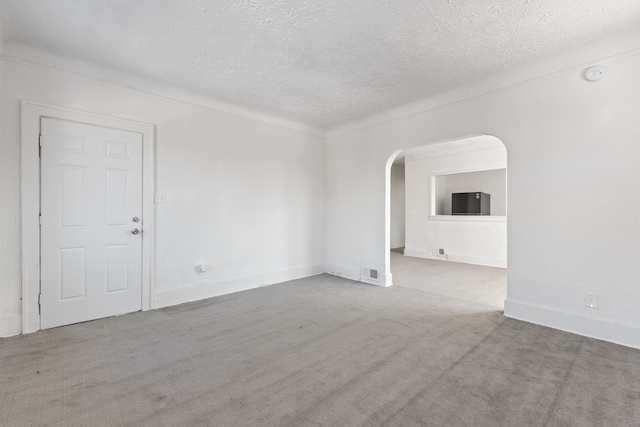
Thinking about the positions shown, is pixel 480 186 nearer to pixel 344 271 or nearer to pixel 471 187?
pixel 471 187

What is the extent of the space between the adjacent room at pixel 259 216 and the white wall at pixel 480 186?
13.4 feet

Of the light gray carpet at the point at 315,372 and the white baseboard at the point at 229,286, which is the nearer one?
the light gray carpet at the point at 315,372

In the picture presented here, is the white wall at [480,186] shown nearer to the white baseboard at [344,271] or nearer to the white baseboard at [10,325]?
the white baseboard at [344,271]

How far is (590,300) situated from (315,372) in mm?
2586

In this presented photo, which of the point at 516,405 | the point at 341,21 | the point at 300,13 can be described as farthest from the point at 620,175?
the point at 300,13

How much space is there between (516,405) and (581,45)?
3018 millimetres

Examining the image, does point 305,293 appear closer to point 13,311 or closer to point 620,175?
point 13,311

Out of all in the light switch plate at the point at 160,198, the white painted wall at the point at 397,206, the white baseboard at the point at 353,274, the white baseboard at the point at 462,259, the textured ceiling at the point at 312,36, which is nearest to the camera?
the textured ceiling at the point at 312,36

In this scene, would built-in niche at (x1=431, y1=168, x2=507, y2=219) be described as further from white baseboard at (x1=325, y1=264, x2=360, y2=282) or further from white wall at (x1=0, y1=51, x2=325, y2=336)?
white wall at (x1=0, y1=51, x2=325, y2=336)

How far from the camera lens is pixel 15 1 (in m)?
2.07

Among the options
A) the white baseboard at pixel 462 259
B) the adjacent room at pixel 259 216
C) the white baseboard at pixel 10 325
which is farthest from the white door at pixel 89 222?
the white baseboard at pixel 462 259

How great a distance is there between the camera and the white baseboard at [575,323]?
97.7 inches

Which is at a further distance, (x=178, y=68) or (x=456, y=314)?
(x=456, y=314)

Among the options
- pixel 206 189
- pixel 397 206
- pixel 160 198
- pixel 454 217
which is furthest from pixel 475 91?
pixel 397 206
